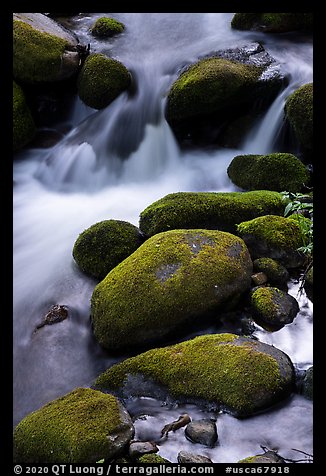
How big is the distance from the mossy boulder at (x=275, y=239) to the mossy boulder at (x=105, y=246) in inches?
51.9

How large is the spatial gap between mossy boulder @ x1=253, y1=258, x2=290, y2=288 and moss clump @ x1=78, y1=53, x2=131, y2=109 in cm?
515

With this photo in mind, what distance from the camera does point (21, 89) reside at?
29.9 ft

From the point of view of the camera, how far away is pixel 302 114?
7426mm

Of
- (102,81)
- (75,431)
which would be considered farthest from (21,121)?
(75,431)

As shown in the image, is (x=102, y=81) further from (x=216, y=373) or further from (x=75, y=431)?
(x=75, y=431)

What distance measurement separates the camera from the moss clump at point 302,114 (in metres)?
7.38

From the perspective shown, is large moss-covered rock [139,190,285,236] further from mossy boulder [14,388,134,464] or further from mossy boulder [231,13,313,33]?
mossy boulder [231,13,313,33]

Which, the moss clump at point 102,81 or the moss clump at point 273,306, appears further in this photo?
the moss clump at point 102,81

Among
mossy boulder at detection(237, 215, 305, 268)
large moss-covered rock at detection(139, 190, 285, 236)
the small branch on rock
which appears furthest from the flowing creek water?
large moss-covered rock at detection(139, 190, 285, 236)

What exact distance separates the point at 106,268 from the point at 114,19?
7.71 metres

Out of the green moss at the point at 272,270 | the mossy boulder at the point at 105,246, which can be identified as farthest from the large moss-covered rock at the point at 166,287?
the mossy boulder at the point at 105,246

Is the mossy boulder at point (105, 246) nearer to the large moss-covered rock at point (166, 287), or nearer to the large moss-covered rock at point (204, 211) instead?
the large moss-covered rock at point (204, 211)

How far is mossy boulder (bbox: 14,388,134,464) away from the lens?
3.22 metres

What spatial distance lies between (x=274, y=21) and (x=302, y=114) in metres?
3.69
